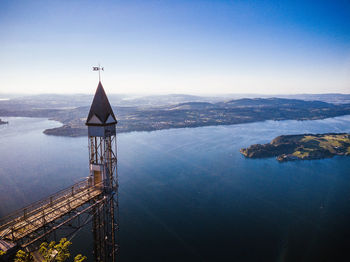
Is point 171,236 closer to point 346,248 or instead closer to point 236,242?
point 236,242

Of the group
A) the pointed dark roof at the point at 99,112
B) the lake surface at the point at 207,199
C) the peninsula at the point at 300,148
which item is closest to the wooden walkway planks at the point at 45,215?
→ the pointed dark roof at the point at 99,112

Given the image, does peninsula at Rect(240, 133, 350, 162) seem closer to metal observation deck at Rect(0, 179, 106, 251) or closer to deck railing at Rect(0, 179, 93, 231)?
deck railing at Rect(0, 179, 93, 231)

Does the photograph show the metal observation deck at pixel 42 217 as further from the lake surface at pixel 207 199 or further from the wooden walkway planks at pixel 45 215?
the lake surface at pixel 207 199

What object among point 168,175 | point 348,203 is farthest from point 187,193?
point 348,203

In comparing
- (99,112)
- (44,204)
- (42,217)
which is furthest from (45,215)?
(99,112)

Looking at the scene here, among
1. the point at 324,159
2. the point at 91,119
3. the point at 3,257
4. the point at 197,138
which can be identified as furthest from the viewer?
the point at 197,138

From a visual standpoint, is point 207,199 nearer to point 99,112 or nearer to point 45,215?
point 99,112

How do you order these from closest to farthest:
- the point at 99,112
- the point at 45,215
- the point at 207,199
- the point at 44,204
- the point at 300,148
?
the point at 45,215, the point at 99,112, the point at 44,204, the point at 207,199, the point at 300,148

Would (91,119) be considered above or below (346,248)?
Result: above
